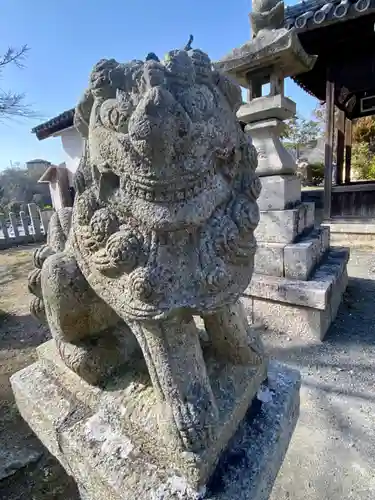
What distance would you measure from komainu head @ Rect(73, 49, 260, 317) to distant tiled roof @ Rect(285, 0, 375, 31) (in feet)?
11.1

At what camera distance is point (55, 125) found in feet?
22.8

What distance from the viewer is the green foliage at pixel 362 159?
30.7 feet

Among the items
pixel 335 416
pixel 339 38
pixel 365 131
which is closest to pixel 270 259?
pixel 335 416

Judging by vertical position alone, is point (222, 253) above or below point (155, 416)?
above

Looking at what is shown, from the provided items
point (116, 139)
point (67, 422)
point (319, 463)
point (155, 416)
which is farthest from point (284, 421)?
point (116, 139)

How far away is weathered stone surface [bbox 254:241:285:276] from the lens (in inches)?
82.0

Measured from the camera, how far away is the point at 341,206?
4.67 meters

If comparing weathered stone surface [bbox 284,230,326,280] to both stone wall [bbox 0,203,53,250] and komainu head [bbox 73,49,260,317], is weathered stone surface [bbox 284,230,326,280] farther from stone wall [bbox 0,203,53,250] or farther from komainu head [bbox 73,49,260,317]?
stone wall [bbox 0,203,53,250]

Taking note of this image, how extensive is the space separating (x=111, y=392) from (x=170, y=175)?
0.67m

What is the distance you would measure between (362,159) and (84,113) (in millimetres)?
10868

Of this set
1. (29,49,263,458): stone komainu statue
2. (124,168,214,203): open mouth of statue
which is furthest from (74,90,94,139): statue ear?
(124,168,214,203): open mouth of statue

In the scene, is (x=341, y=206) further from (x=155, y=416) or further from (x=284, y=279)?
(x=155, y=416)

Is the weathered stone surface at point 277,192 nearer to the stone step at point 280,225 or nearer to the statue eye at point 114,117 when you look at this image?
the stone step at point 280,225

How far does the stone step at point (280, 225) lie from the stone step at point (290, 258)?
4 centimetres
